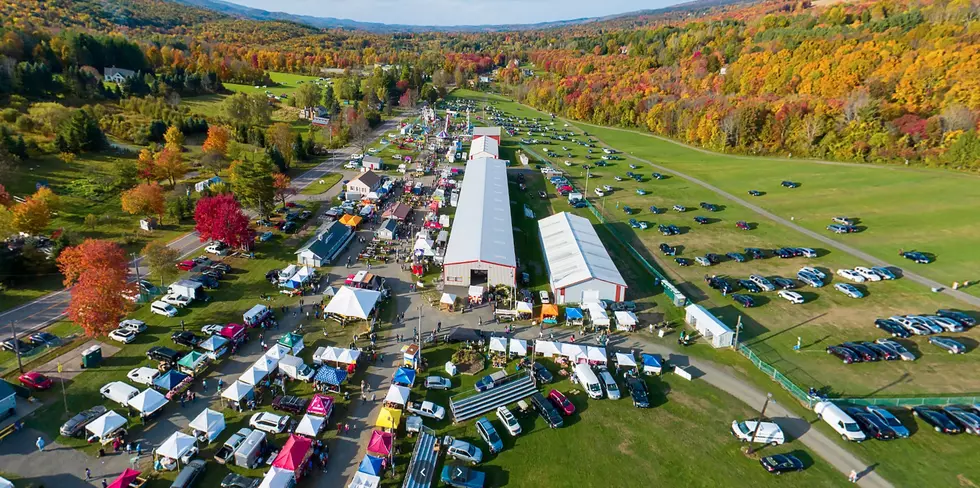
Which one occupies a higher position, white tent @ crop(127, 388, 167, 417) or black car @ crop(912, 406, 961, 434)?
black car @ crop(912, 406, 961, 434)

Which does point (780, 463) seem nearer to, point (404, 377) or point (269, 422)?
point (404, 377)

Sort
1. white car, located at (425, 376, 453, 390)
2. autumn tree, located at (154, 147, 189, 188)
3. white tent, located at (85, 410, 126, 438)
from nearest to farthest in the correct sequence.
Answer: white tent, located at (85, 410, 126, 438) < white car, located at (425, 376, 453, 390) < autumn tree, located at (154, 147, 189, 188)

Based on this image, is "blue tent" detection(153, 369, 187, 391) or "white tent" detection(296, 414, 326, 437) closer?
"white tent" detection(296, 414, 326, 437)

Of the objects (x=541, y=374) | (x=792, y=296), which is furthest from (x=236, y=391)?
(x=792, y=296)

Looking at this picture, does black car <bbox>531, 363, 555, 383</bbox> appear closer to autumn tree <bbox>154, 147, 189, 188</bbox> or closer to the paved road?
the paved road

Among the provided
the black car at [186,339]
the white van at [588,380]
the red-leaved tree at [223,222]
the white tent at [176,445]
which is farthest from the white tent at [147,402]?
the white van at [588,380]

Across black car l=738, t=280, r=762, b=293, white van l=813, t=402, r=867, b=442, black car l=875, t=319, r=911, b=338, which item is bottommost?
white van l=813, t=402, r=867, b=442

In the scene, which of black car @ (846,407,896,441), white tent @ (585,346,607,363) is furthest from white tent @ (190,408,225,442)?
black car @ (846,407,896,441)

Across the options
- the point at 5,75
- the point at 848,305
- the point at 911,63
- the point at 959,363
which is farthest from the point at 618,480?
the point at 5,75
